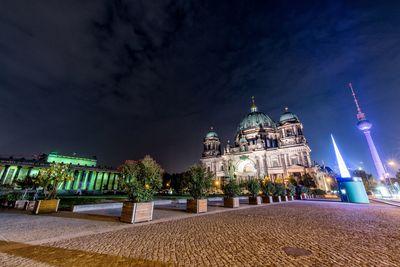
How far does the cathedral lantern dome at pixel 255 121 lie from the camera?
9357 cm

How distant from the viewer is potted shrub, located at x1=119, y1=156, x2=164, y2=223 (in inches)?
404

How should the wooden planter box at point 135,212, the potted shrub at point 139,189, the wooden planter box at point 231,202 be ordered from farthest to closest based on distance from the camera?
the wooden planter box at point 231,202
the potted shrub at point 139,189
the wooden planter box at point 135,212

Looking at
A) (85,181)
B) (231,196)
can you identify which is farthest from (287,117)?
(85,181)

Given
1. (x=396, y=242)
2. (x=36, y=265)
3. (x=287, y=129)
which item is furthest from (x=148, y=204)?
(x=287, y=129)

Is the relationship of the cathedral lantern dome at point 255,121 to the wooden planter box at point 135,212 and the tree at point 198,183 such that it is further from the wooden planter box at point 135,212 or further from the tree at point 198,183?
the wooden planter box at point 135,212

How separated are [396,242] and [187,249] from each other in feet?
24.9

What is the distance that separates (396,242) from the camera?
6328 mm

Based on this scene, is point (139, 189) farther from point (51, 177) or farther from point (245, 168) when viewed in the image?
point (245, 168)

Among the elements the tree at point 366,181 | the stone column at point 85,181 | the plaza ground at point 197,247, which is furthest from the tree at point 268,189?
the tree at point 366,181

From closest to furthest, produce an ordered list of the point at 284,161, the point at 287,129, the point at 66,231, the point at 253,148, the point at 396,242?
the point at 396,242, the point at 66,231, the point at 284,161, the point at 287,129, the point at 253,148

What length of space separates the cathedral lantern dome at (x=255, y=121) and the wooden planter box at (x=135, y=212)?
291 feet

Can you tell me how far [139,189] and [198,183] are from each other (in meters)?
5.89

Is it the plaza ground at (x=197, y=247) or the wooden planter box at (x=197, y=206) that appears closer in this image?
the plaza ground at (x=197, y=247)

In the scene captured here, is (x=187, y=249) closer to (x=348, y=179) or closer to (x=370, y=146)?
(x=348, y=179)
